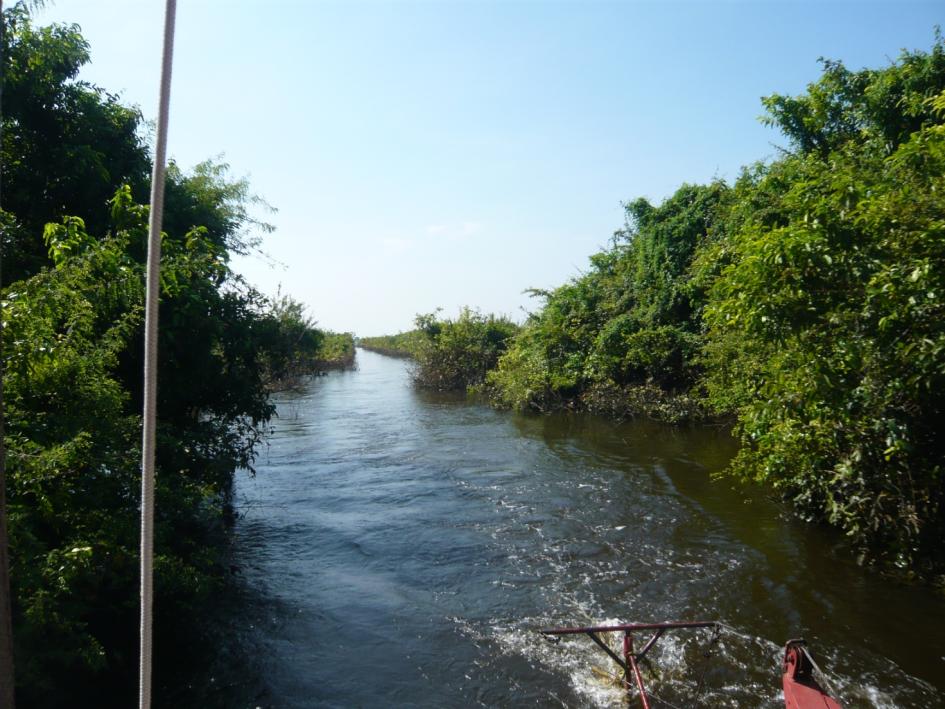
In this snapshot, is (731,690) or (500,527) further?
(500,527)

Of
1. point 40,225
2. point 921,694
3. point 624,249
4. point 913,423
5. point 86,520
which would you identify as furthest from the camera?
point 624,249

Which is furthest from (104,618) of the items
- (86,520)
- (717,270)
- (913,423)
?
(717,270)

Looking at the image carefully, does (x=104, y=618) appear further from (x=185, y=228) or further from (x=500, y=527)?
(x=185, y=228)

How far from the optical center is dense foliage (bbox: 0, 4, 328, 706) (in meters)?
4.28

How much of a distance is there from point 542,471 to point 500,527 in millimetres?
3430

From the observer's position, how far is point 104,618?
5570 mm

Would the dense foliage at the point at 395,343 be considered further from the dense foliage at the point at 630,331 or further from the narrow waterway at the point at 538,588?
the narrow waterway at the point at 538,588

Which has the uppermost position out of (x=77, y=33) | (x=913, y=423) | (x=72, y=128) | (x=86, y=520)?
(x=77, y=33)

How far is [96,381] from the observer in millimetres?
5266

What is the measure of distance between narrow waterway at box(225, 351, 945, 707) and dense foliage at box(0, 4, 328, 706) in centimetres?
128

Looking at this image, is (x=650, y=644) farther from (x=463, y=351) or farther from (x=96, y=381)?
(x=463, y=351)

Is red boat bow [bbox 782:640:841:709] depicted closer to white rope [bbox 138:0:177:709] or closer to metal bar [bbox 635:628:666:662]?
metal bar [bbox 635:628:666:662]

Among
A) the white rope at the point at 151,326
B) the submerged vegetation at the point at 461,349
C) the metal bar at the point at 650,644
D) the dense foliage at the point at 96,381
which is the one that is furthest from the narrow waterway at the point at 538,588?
the submerged vegetation at the point at 461,349

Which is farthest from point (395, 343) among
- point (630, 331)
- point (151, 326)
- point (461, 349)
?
point (151, 326)
